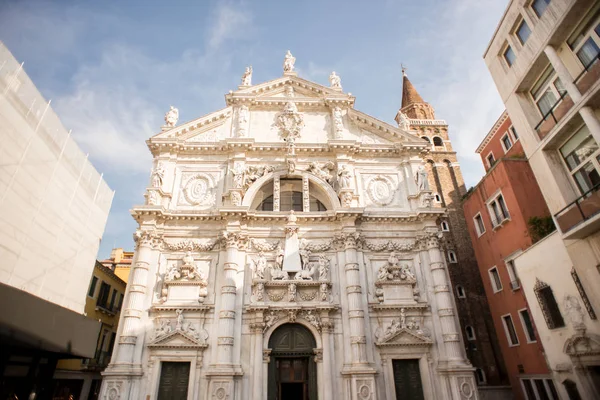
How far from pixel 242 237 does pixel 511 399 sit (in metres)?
15.9

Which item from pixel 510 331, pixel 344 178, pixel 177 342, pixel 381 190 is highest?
pixel 344 178

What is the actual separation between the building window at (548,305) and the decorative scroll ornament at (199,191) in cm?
1543

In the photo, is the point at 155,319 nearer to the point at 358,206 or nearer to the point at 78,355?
the point at 78,355

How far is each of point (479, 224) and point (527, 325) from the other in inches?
247

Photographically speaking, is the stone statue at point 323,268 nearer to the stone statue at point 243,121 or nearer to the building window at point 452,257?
the stone statue at point 243,121

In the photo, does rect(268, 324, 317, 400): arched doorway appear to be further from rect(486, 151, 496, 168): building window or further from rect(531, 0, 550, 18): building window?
rect(486, 151, 496, 168): building window

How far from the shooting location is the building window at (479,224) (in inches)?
821

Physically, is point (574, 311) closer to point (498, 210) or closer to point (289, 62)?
point (498, 210)

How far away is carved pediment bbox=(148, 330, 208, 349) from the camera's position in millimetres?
15688

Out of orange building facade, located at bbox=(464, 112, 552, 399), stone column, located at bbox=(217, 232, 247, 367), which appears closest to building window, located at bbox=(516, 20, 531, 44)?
orange building facade, located at bbox=(464, 112, 552, 399)

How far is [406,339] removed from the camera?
53.4ft

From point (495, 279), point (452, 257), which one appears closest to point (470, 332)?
point (495, 279)

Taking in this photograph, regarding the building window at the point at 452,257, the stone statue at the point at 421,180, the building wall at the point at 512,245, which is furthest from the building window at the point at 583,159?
the building window at the point at 452,257

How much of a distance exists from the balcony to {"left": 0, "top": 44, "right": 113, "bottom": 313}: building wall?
17.8m
